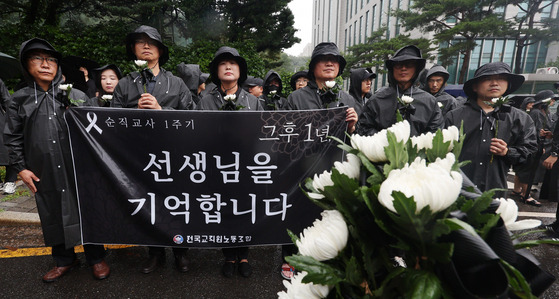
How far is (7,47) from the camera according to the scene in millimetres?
9406

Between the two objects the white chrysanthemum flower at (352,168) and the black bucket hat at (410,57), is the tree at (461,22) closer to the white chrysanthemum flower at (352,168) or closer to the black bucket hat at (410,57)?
the black bucket hat at (410,57)

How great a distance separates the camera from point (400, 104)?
2.99 metres

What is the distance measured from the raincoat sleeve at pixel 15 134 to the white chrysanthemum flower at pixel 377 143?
10.2 ft

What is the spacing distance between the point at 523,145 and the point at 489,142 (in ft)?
1.10

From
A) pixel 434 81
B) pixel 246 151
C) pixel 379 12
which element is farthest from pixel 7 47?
pixel 379 12

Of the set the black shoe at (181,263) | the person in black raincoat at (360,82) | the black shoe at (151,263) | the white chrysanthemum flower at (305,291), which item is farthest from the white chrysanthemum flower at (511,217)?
the person in black raincoat at (360,82)

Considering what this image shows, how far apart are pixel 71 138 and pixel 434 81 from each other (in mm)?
5620

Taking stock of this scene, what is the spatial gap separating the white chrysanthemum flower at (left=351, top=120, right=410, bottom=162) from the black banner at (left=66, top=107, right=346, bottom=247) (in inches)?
67.5

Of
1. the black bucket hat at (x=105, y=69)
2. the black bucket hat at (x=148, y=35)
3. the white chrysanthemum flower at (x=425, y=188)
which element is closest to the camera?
the white chrysanthemum flower at (x=425, y=188)

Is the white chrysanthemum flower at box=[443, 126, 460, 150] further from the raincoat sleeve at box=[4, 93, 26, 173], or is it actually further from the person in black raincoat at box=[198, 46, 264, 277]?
the raincoat sleeve at box=[4, 93, 26, 173]

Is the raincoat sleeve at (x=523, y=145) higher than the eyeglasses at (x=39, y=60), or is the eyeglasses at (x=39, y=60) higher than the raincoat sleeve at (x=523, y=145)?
the eyeglasses at (x=39, y=60)

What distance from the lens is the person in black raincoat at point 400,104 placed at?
10.1 ft

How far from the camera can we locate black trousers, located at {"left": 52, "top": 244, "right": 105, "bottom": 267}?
2.77 m

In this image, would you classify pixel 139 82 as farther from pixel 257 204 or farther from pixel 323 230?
pixel 323 230
